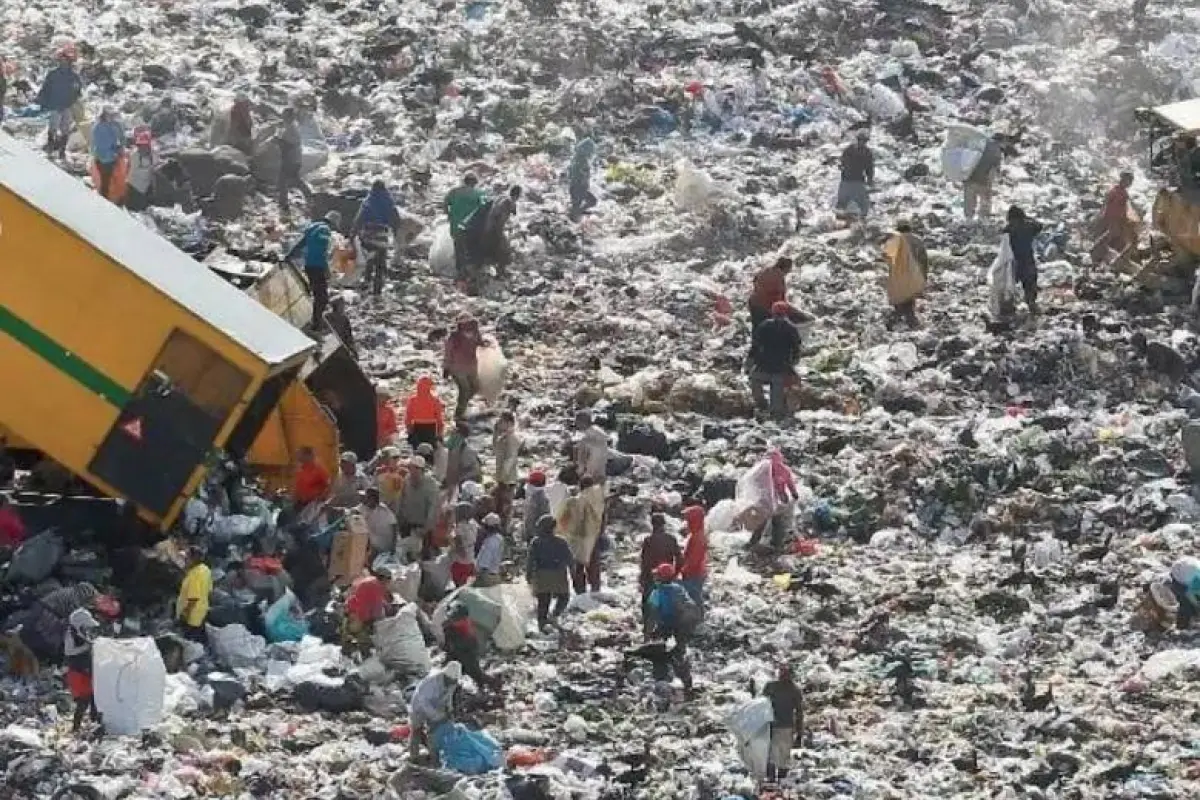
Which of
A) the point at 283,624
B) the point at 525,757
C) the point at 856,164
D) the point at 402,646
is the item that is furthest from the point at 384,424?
the point at 856,164

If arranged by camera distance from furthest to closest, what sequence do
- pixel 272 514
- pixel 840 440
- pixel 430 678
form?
pixel 840 440, pixel 272 514, pixel 430 678

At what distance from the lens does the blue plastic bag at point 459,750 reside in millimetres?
11922

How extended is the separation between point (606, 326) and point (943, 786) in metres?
7.83

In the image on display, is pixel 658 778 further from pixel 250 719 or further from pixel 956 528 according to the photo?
pixel 956 528

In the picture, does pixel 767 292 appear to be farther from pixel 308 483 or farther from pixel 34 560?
pixel 34 560

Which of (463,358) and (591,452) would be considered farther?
(463,358)

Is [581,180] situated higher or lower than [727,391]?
higher

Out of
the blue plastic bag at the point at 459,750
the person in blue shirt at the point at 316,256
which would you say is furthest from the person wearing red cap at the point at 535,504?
the person in blue shirt at the point at 316,256

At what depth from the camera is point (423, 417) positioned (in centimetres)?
1628

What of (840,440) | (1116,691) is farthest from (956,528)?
(1116,691)

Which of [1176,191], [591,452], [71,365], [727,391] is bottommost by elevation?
[727,391]

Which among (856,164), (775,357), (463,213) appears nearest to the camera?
(775,357)

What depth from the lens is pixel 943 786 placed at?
12.2 metres

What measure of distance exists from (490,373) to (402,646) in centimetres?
448
